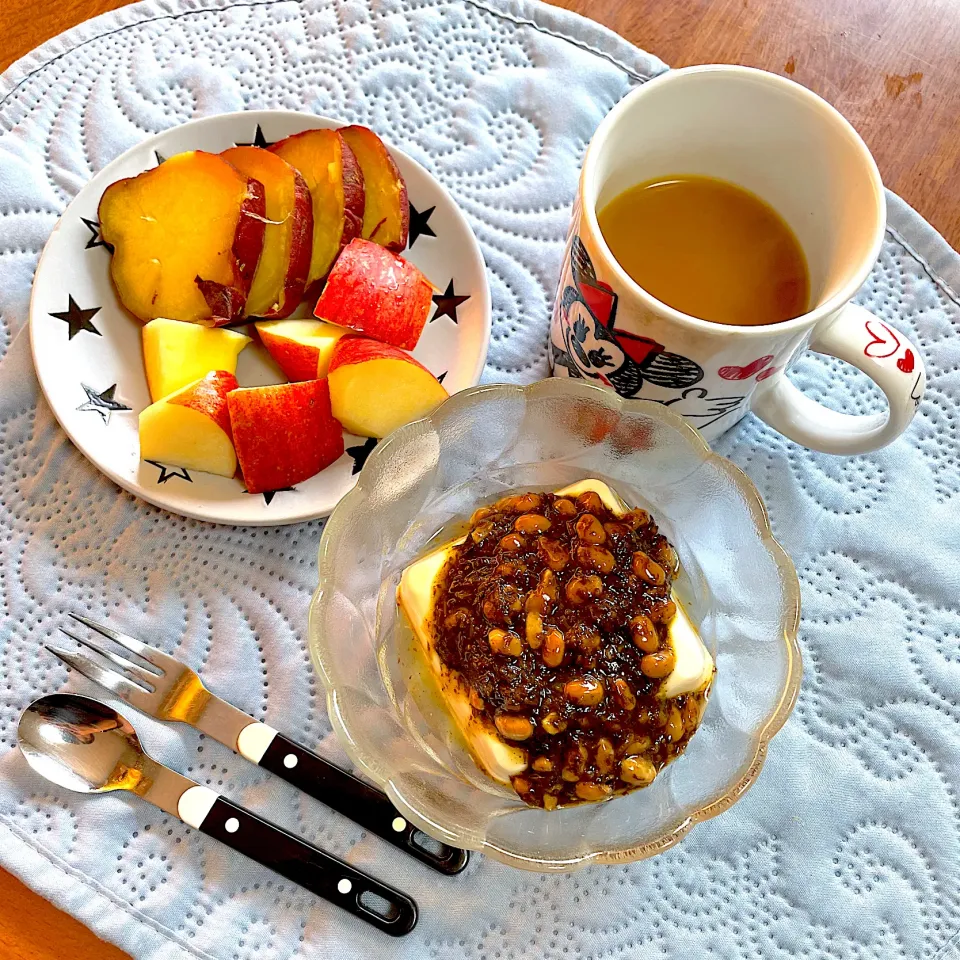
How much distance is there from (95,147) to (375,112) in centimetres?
30

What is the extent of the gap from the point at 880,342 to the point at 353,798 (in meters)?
0.59

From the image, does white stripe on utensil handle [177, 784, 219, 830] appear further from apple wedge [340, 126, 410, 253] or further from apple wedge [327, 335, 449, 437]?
apple wedge [340, 126, 410, 253]

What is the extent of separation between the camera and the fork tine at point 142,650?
81 cm

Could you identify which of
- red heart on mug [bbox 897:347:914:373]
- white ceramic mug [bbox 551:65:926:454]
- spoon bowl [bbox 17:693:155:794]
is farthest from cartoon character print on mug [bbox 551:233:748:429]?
spoon bowl [bbox 17:693:155:794]

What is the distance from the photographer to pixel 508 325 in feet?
3.11

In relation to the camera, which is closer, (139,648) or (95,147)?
(139,648)

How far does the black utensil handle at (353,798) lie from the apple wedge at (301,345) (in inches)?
13.7

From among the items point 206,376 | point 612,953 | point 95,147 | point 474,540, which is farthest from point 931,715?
point 95,147

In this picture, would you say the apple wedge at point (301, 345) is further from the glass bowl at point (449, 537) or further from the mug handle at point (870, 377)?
the mug handle at point (870, 377)

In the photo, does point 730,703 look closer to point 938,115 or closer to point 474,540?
point 474,540

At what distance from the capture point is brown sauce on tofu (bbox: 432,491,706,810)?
67 cm

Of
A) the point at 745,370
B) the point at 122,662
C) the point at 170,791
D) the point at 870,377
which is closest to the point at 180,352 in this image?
the point at 122,662

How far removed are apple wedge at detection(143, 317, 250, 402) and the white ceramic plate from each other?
0.03m

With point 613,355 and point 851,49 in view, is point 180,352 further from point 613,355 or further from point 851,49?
point 851,49
